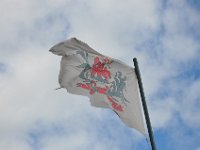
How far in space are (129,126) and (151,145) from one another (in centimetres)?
119

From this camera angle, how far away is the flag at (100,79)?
1465 centimetres

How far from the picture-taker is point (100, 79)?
1562 cm

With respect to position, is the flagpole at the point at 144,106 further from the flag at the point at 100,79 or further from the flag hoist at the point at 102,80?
the flag at the point at 100,79

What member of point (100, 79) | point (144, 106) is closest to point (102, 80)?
point (100, 79)

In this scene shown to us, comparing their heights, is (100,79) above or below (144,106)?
above

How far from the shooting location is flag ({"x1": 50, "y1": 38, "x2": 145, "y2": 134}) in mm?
14648

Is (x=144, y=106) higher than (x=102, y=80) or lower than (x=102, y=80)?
lower

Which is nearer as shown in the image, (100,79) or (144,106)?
(144,106)

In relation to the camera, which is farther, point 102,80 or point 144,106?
point 102,80

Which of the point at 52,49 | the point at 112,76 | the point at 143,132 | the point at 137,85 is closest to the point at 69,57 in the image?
the point at 52,49

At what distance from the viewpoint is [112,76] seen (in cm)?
1566

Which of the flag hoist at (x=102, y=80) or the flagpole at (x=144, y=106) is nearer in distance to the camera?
the flagpole at (x=144, y=106)

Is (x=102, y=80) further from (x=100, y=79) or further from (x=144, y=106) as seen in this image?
(x=144, y=106)

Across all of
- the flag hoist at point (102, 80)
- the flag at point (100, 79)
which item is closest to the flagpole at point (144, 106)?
the flag hoist at point (102, 80)
